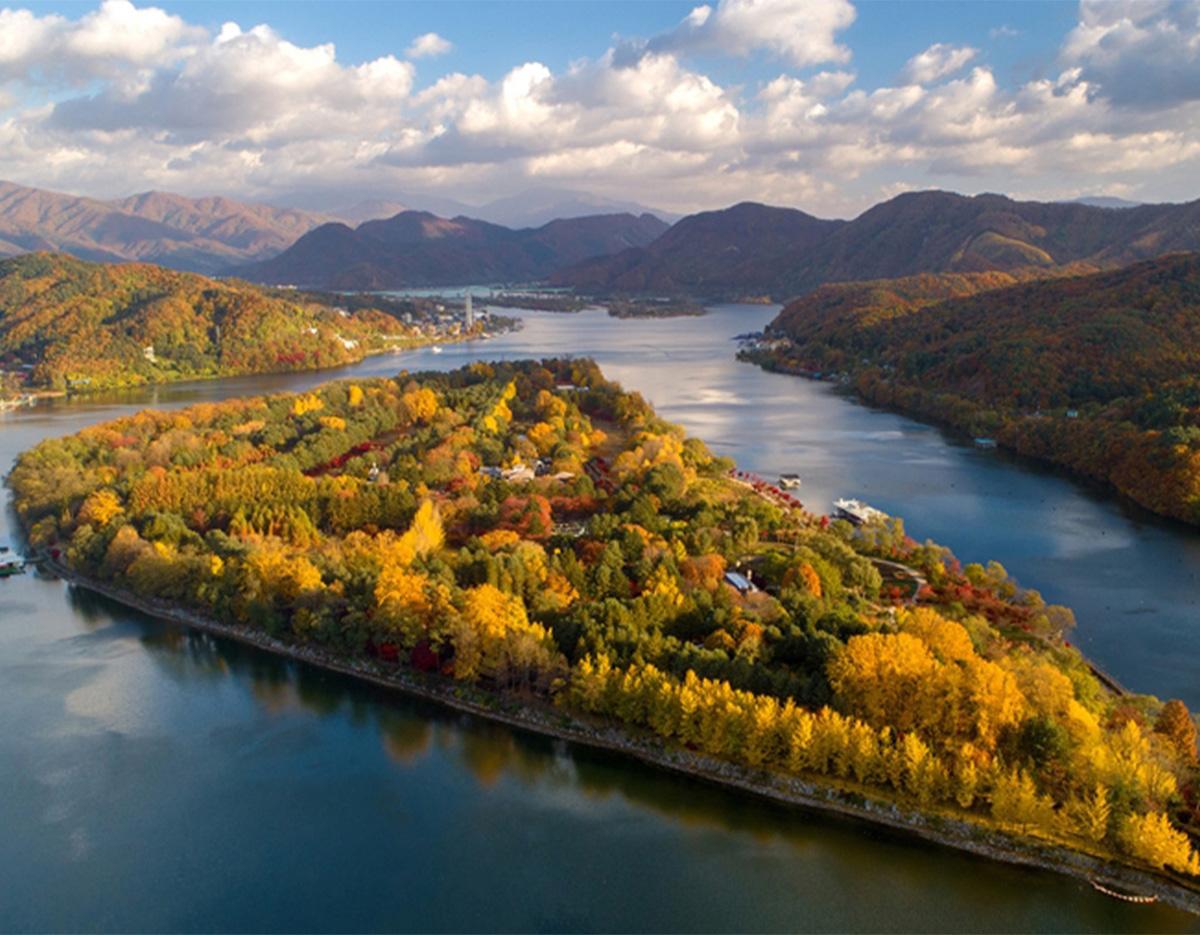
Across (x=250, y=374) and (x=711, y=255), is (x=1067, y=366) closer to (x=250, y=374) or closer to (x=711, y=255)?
(x=250, y=374)

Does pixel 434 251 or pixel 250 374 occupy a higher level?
pixel 434 251

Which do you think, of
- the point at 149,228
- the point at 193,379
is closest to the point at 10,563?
the point at 193,379

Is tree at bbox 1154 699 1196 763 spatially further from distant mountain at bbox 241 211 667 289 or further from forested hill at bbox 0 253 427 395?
distant mountain at bbox 241 211 667 289

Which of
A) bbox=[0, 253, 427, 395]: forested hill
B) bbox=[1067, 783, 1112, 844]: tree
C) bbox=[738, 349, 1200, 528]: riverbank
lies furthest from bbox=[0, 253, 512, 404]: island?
bbox=[1067, 783, 1112, 844]: tree

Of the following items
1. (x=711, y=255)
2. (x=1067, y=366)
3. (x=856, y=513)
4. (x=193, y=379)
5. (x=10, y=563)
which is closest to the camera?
(x=10, y=563)

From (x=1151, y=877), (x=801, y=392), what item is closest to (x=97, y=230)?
(x=801, y=392)

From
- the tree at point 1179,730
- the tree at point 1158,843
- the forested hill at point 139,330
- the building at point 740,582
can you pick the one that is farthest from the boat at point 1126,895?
the forested hill at point 139,330

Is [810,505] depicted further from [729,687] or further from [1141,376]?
[1141,376]
